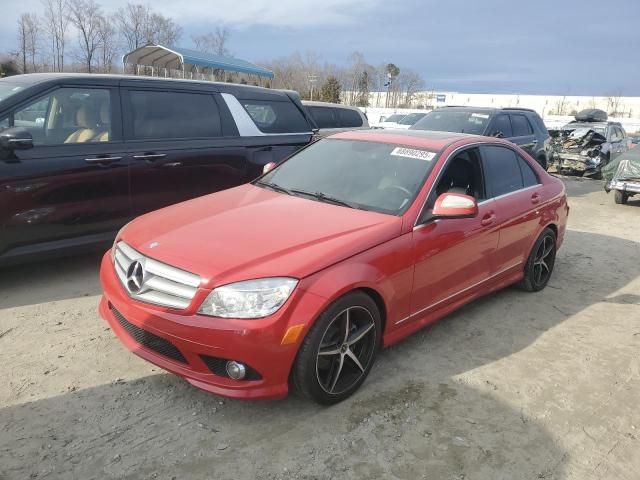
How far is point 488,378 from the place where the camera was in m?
3.47

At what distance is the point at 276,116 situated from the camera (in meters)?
6.65

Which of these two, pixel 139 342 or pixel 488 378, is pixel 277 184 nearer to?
pixel 139 342

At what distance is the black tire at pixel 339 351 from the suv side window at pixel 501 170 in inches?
72.4

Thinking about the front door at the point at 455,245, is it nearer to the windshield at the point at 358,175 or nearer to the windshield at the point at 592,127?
the windshield at the point at 358,175

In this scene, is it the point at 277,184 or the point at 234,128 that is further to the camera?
the point at 234,128

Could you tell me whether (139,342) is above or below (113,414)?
above

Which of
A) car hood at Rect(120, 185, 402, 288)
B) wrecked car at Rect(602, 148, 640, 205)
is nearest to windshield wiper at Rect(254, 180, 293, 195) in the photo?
car hood at Rect(120, 185, 402, 288)

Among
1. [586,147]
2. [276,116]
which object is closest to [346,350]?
[276,116]

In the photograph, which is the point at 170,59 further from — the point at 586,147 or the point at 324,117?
the point at 586,147

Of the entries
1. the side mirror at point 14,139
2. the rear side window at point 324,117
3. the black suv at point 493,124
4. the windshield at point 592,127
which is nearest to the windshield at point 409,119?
the windshield at point 592,127

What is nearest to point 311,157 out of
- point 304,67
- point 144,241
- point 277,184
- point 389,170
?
point 277,184

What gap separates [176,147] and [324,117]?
4.89 metres

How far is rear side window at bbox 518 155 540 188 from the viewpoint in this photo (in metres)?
4.83

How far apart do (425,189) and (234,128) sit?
3.15m
